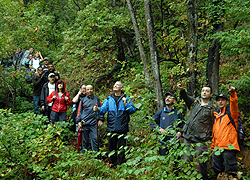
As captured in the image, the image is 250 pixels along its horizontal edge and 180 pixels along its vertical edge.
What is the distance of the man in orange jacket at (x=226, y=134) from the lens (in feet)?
13.3

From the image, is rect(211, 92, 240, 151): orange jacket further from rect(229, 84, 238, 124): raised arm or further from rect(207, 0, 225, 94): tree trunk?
rect(207, 0, 225, 94): tree trunk

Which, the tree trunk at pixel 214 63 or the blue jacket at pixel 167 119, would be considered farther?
the tree trunk at pixel 214 63

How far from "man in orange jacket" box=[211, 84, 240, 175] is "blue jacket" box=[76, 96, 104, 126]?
3.22m

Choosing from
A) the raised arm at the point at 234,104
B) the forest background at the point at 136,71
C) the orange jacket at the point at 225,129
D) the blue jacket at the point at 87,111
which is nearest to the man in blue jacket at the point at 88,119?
the blue jacket at the point at 87,111

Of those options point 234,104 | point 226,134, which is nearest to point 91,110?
point 226,134

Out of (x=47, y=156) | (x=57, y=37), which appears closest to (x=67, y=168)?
(x=47, y=156)

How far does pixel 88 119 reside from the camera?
235 inches

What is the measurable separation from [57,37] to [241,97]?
1558 centimetres

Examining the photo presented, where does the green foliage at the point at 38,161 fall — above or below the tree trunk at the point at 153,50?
below

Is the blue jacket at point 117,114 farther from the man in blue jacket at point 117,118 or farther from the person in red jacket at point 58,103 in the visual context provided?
the person in red jacket at point 58,103

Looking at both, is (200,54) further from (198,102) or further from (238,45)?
(198,102)

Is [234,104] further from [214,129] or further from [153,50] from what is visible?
[153,50]

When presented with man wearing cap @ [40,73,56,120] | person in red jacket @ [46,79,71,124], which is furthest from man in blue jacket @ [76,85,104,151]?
man wearing cap @ [40,73,56,120]

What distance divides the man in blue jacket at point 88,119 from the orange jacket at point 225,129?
319cm
